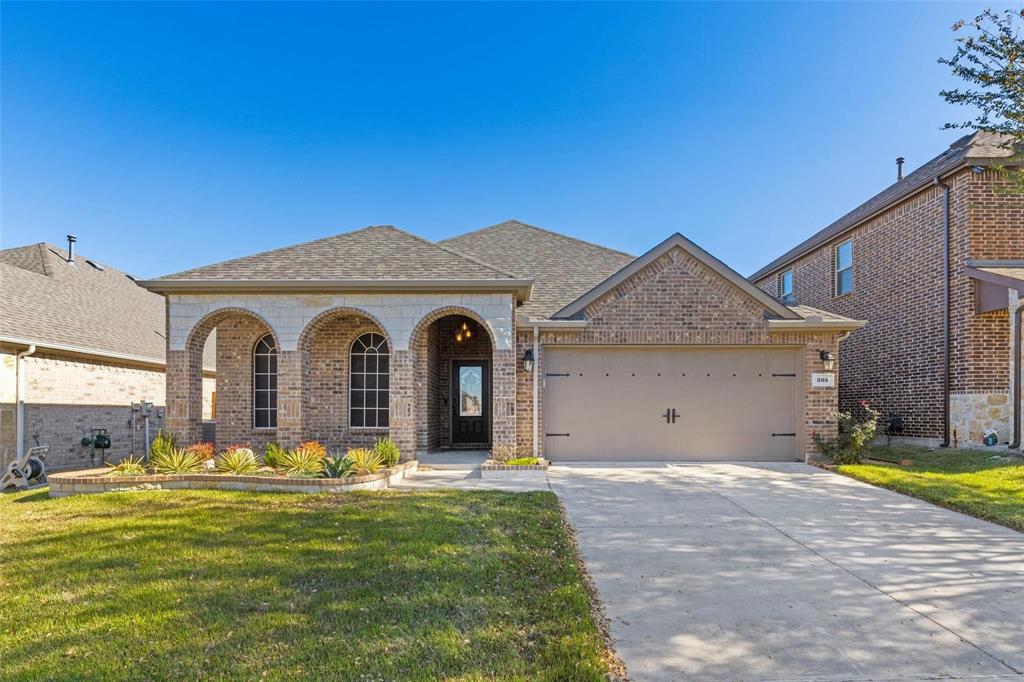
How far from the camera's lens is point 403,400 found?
33.5 ft

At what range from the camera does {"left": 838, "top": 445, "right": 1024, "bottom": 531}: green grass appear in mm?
6690

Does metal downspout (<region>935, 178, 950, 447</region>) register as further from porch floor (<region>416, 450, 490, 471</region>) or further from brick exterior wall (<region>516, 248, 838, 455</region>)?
porch floor (<region>416, 450, 490, 471</region>)

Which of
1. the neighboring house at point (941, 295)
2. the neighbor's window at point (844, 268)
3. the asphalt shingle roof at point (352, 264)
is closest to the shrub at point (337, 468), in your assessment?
the asphalt shingle roof at point (352, 264)

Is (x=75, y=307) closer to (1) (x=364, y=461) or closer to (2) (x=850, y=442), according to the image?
(1) (x=364, y=461)

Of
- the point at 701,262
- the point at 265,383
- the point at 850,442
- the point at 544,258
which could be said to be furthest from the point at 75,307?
the point at 850,442

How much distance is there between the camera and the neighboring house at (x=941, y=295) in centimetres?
1065

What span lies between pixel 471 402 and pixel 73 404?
8.65 metres

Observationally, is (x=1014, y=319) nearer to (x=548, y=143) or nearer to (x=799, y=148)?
(x=799, y=148)

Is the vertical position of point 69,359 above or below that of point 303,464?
above

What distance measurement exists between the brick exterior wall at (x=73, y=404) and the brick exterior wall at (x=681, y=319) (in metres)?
9.65

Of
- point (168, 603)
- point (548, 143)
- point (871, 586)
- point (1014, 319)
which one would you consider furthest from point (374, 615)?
point (548, 143)

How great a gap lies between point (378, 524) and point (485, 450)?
6985mm

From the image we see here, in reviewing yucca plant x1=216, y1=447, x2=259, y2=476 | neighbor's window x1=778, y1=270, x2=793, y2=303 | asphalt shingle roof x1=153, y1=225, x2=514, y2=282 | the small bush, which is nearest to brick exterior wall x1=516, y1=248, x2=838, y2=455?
the small bush

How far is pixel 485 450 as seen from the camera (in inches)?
502
